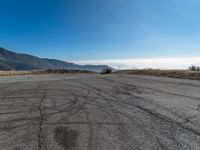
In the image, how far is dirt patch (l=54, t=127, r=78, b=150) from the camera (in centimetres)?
374

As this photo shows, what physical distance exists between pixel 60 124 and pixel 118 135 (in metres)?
1.51

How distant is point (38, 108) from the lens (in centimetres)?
656

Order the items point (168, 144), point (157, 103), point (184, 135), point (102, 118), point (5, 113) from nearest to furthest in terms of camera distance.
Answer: point (168, 144), point (184, 135), point (102, 118), point (5, 113), point (157, 103)

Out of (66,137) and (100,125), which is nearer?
(66,137)

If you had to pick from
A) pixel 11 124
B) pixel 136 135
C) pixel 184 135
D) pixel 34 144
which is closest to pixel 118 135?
pixel 136 135

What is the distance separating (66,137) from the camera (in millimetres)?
4129

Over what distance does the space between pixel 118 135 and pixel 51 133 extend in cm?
140

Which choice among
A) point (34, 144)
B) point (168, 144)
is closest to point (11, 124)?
point (34, 144)

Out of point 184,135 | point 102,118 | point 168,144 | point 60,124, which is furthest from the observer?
point 102,118

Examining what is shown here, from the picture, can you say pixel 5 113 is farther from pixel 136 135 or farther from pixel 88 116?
pixel 136 135

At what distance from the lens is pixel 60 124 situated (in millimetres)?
4922

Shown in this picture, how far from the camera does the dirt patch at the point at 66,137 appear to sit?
3738 millimetres

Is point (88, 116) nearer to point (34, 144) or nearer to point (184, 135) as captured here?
point (34, 144)

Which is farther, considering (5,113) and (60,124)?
(5,113)
